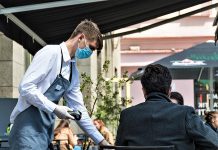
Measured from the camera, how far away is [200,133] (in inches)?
135

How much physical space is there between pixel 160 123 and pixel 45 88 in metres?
0.94

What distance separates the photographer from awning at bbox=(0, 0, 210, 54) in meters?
6.41

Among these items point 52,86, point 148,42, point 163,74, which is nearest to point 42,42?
point 52,86

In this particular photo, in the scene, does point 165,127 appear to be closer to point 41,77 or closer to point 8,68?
point 41,77

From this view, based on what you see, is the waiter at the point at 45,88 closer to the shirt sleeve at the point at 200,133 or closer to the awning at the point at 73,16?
the shirt sleeve at the point at 200,133

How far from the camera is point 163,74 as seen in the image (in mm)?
3631

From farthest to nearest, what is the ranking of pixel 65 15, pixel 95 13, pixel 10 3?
pixel 95 13 < pixel 65 15 < pixel 10 3

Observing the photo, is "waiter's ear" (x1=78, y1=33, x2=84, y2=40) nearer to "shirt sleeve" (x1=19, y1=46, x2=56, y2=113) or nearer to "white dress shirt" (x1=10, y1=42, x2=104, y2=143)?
"white dress shirt" (x1=10, y1=42, x2=104, y2=143)

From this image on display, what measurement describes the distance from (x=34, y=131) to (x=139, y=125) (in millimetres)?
792

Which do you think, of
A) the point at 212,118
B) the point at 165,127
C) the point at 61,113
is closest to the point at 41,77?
the point at 61,113

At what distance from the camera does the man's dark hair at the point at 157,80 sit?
362cm

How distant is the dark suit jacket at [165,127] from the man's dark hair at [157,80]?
0.03 metres

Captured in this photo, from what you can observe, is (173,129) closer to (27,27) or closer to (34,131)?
(34,131)

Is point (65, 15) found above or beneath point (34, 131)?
above
